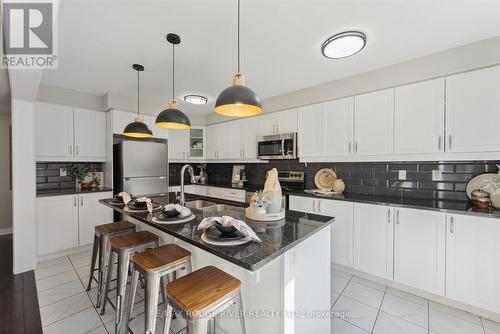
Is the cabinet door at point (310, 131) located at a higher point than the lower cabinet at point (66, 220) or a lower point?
higher

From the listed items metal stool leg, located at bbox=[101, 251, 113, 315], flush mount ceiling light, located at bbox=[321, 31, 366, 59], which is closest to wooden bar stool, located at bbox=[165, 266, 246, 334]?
metal stool leg, located at bbox=[101, 251, 113, 315]

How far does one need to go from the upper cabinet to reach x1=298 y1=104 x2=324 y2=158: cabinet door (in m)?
3.30

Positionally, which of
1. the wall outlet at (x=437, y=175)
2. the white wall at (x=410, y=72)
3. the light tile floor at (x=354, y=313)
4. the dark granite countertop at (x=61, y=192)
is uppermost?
the white wall at (x=410, y=72)

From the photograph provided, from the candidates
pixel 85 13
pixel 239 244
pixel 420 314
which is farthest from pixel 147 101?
pixel 420 314

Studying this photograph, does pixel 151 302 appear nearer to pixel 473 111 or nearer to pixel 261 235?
pixel 261 235

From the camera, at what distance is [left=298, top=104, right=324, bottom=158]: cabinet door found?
306 cm

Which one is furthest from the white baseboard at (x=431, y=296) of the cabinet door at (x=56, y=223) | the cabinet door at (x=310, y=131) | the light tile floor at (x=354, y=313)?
the cabinet door at (x=56, y=223)

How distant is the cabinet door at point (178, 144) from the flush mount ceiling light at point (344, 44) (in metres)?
3.26

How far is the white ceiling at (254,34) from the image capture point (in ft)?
5.20

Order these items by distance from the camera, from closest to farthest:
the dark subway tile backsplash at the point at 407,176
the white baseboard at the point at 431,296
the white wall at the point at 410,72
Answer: the white baseboard at the point at 431,296
the white wall at the point at 410,72
the dark subway tile backsplash at the point at 407,176

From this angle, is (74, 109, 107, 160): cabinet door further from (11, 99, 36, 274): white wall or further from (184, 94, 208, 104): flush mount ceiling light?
(184, 94, 208, 104): flush mount ceiling light

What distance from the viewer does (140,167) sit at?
3.68 meters

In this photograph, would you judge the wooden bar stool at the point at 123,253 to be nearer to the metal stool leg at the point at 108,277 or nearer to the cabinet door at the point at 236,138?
the metal stool leg at the point at 108,277

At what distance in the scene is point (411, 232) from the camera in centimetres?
215
